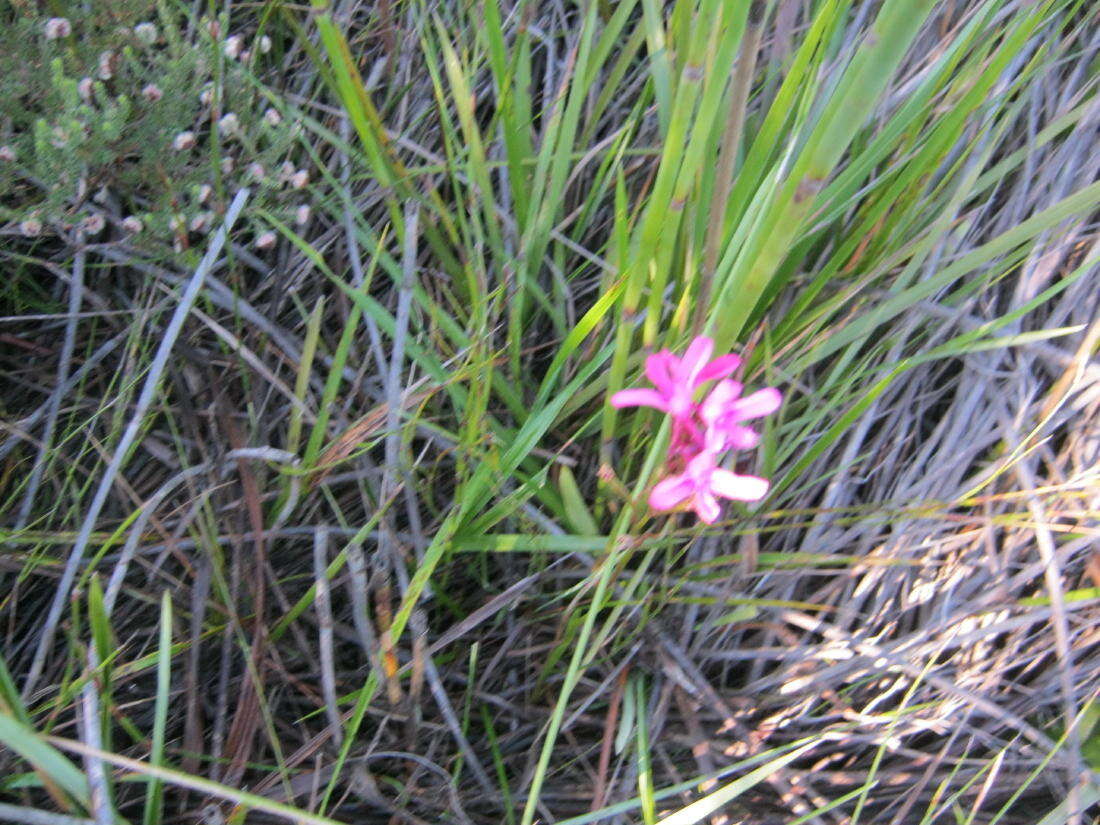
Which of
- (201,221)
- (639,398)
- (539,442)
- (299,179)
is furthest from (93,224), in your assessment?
(639,398)

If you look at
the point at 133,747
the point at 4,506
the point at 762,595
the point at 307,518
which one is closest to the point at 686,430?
the point at 762,595

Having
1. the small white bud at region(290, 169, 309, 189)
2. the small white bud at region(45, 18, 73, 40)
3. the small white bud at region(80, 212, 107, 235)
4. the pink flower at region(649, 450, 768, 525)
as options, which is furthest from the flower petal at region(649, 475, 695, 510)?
the small white bud at region(45, 18, 73, 40)

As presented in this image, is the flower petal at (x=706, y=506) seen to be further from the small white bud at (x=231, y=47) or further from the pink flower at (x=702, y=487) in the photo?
the small white bud at (x=231, y=47)

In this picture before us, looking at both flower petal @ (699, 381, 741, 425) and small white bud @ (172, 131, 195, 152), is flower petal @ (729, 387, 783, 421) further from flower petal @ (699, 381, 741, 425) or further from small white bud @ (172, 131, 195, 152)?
small white bud @ (172, 131, 195, 152)

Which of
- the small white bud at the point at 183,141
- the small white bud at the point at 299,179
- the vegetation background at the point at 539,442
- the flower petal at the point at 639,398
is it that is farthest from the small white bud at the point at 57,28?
the flower petal at the point at 639,398

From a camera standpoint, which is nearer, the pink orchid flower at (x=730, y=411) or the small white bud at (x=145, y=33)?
the pink orchid flower at (x=730, y=411)
